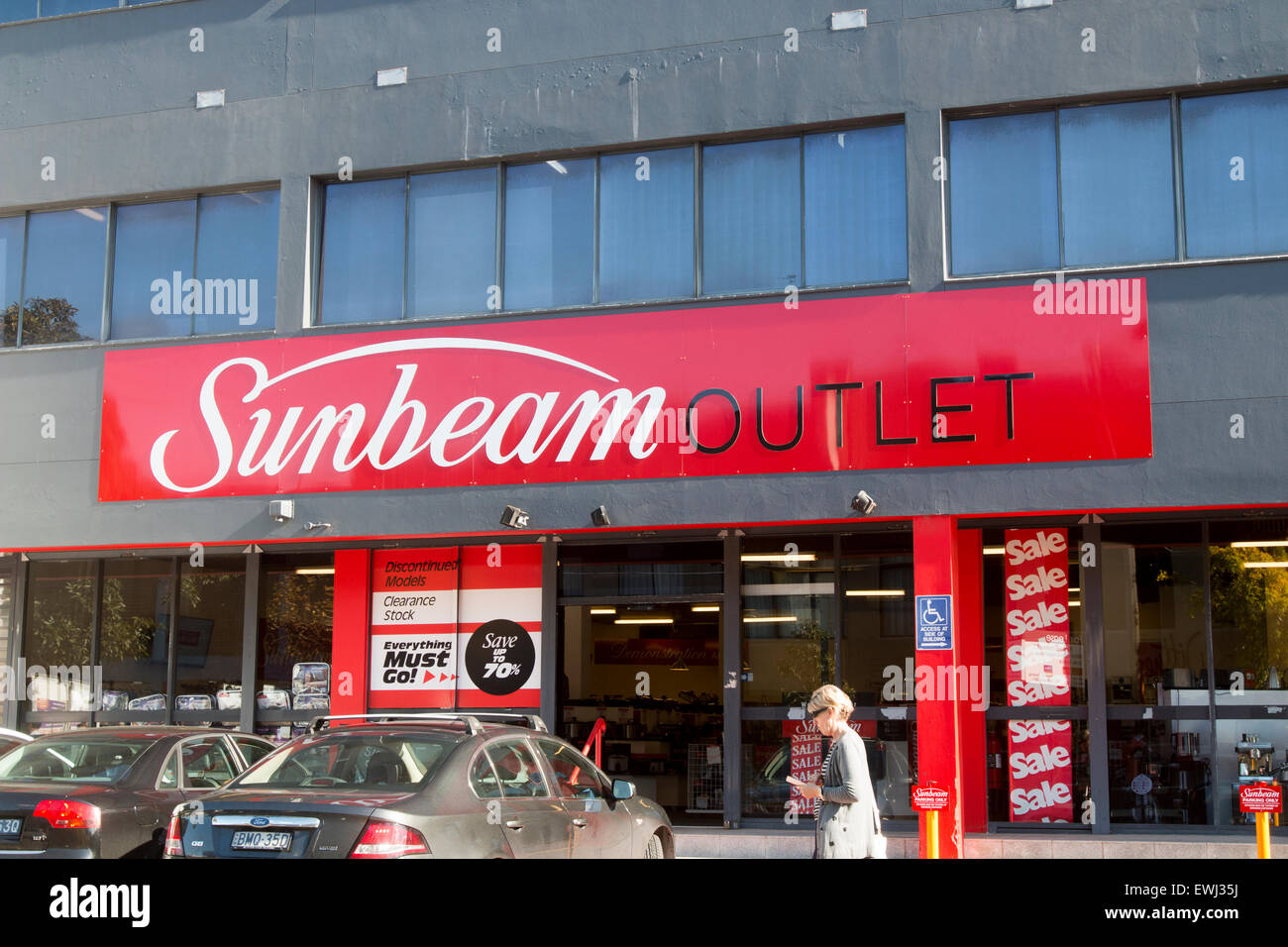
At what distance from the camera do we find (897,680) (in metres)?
14.5

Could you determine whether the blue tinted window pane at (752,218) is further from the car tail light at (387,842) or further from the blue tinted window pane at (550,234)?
the car tail light at (387,842)

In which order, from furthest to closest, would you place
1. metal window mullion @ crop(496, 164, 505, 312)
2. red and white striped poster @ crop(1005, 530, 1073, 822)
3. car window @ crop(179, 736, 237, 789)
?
1. metal window mullion @ crop(496, 164, 505, 312)
2. red and white striped poster @ crop(1005, 530, 1073, 822)
3. car window @ crop(179, 736, 237, 789)

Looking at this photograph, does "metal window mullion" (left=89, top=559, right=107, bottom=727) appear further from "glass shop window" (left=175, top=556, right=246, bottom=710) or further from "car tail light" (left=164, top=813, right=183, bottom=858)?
"car tail light" (left=164, top=813, right=183, bottom=858)

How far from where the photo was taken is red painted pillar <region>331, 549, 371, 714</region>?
Result: 15734 mm

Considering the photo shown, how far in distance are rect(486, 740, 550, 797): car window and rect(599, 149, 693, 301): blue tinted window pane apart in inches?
270

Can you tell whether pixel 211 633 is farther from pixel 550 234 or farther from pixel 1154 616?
pixel 1154 616

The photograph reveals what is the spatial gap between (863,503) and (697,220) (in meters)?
3.65

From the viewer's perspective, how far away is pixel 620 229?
14.9m

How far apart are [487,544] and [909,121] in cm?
659

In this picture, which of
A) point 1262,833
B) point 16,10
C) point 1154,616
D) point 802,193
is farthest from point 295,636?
point 1262,833

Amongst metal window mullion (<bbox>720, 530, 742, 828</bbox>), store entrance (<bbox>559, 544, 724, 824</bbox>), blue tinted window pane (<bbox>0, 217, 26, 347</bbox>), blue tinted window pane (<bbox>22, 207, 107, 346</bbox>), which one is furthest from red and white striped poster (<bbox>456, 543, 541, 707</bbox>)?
blue tinted window pane (<bbox>0, 217, 26, 347</bbox>)

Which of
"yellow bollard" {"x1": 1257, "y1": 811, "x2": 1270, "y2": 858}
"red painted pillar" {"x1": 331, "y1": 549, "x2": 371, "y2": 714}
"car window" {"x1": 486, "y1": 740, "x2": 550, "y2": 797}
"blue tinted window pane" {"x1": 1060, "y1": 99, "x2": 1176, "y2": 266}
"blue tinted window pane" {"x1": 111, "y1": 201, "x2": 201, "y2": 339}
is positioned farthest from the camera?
"blue tinted window pane" {"x1": 111, "y1": 201, "x2": 201, "y2": 339}
